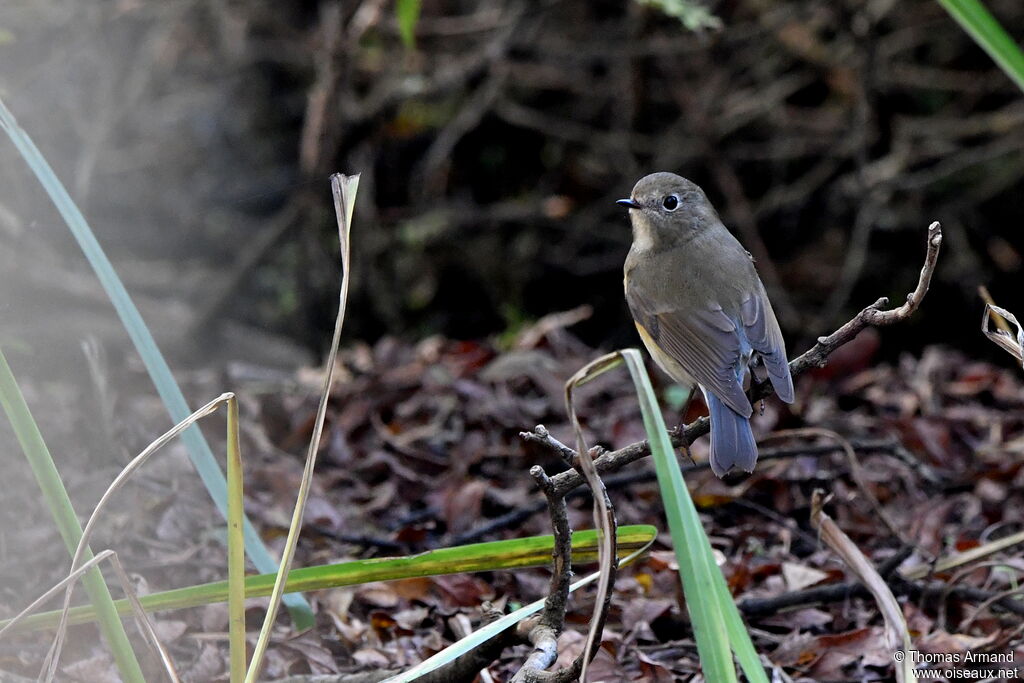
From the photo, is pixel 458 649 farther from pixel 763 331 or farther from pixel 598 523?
pixel 763 331

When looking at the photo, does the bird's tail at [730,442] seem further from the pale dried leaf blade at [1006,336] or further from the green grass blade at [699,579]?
the green grass blade at [699,579]

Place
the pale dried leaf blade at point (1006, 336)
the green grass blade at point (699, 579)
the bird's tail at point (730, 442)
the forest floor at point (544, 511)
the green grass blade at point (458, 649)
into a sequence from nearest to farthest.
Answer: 1. the green grass blade at point (699, 579)
2. the green grass blade at point (458, 649)
3. the pale dried leaf blade at point (1006, 336)
4. the bird's tail at point (730, 442)
5. the forest floor at point (544, 511)

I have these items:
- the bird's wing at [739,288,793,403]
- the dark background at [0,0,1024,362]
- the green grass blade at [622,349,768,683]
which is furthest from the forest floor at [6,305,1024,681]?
the dark background at [0,0,1024,362]

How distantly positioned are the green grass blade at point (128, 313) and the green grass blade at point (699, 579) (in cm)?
91

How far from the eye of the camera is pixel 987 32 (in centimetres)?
186

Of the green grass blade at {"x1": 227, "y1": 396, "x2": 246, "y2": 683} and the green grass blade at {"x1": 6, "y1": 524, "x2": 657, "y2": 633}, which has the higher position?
the green grass blade at {"x1": 227, "y1": 396, "x2": 246, "y2": 683}

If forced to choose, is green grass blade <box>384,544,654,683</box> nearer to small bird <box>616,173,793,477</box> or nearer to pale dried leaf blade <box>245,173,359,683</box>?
pale dried leaf blade <box>245,173,359,683</box>

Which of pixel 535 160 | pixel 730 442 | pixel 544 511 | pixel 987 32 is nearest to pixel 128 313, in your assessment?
pixel 730 442

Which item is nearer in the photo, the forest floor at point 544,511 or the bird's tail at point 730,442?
the bird's tail at point 730,442

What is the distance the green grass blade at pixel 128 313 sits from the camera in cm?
208

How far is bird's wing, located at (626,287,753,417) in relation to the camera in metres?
2.92

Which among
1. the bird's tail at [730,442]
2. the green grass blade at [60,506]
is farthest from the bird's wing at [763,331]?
the green grass blade at [60,506]

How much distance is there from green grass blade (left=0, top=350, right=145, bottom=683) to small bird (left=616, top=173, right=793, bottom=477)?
136 cm

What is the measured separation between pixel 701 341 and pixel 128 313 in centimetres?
168
